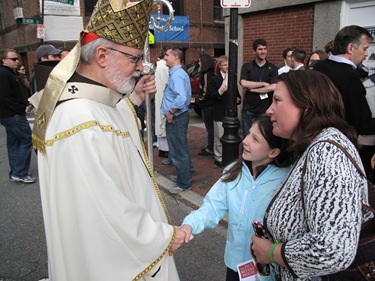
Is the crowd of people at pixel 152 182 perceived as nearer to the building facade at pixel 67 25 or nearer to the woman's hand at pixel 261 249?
the woman's hand at pixel 261 249

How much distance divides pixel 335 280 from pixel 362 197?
1.15 ft

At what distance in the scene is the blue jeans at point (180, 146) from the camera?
4586 millimetres

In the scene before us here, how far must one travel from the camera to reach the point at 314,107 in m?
1.33

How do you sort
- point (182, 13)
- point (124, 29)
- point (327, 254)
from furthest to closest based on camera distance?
point (182, 13), point (124, 29), point (327, 254)

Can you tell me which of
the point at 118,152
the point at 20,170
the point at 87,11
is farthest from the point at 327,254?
the point at 87,11

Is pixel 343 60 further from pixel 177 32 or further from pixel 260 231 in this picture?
pixel 177 32

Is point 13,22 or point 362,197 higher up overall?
point 13,22

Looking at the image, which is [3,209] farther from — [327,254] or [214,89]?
[327,254]

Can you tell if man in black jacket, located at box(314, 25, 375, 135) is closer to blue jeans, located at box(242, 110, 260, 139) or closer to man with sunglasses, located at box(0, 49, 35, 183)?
blue jeans, located at box(242, 110, 260, 139)

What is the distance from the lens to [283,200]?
1.34 meters

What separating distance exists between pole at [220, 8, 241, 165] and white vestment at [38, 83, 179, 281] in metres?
3.05

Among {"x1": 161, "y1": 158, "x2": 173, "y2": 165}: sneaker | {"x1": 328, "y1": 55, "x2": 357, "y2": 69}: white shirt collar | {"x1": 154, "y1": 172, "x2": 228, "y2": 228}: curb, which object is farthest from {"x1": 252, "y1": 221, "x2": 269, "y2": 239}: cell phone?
{"x1": 161, "y1": 158, "x2": 173, "y2": 165}: sneaker

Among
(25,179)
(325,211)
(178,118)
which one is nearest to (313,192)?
(325,211)

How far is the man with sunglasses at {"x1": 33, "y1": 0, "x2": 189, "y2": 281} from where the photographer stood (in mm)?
1321
